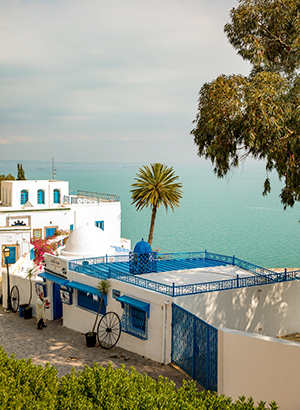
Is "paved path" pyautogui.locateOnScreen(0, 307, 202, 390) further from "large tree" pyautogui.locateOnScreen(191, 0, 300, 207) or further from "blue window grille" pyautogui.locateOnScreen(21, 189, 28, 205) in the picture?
"blue window grille" pyautogui.locateOnScreen(21, 189, 28, 205)

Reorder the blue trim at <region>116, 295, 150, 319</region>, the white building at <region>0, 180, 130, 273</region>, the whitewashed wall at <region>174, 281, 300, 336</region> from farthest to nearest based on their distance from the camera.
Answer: the white building at <region>0, 180, 130, 273</region>, the whitewashed wall at <region>174, 281, 300, 336</region>, the blue trim at <region>116, 295, 150, 319</region>

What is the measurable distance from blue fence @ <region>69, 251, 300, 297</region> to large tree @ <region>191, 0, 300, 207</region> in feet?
10.8

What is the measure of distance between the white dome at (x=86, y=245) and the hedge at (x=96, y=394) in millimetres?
10885

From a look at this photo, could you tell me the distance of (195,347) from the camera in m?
11.8

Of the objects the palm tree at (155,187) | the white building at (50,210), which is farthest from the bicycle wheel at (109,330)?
the palm tree at (155,187)

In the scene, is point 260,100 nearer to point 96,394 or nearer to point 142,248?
point 142,248

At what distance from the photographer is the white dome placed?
19422 millimetres

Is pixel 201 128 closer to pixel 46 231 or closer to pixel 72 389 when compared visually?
pixel 72 389

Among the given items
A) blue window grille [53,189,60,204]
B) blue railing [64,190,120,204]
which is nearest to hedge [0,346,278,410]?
blue railing [64,190,120,204]

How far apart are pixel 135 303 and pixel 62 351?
3.49 metres

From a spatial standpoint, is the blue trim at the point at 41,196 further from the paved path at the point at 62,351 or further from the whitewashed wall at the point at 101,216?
the paved path at the point at 62,351

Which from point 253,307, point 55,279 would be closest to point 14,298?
point 55,279

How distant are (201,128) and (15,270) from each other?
46.0 feet

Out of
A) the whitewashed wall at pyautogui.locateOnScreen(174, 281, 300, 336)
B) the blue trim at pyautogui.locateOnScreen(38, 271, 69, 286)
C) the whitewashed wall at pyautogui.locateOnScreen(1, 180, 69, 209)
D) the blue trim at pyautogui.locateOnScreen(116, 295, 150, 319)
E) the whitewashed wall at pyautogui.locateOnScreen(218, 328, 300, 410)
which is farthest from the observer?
the whitewashed wall at pyautogui.locateOnScreen(1, 180, 69, 209)
